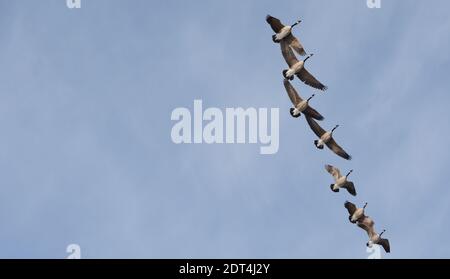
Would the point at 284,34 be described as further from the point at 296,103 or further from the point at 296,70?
the point at 296,103

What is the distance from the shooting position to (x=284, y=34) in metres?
111

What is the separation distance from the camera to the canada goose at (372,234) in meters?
114

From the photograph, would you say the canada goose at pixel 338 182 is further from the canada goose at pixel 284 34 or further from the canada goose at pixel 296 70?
the canada goose at pixel 284 34

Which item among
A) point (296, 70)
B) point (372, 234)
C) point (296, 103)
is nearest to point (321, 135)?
point (296, 103)

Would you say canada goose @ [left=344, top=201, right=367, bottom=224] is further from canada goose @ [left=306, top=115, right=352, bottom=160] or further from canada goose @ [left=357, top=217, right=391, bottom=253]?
canada goose @ [left=306, top=115, right=352, bottom=160]

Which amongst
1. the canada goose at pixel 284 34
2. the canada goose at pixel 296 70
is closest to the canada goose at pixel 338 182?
the canada goose at pixel 296 70

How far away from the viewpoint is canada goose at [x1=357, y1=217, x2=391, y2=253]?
373 feet

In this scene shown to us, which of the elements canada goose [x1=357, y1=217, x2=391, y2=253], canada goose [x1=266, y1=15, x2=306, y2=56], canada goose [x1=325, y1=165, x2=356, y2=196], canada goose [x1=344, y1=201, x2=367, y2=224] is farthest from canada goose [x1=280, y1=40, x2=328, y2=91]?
canada goose [x1=357, y1=217, x2=391, y2=253]

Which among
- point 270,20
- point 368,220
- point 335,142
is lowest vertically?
point 368,220

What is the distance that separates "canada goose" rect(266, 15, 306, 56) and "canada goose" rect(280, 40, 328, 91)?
2.10ft
